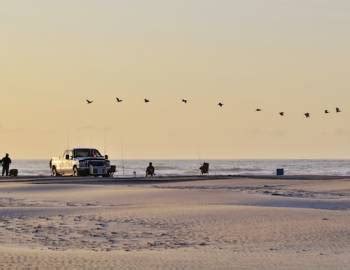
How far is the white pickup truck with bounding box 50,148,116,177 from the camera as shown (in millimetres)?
54469

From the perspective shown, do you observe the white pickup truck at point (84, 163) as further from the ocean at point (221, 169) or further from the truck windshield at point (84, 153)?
the ocean at point (221, 169)

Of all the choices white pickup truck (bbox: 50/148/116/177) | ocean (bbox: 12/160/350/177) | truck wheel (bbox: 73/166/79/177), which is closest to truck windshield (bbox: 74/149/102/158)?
white pickup truck (bbox: 50/148/116/177)

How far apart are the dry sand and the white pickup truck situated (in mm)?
20539

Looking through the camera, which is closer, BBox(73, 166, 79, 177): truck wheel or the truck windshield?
BBox(73, 166, 79, 177): truck wheel

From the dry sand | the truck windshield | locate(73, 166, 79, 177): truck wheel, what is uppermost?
the truck windshield

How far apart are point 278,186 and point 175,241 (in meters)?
23.3

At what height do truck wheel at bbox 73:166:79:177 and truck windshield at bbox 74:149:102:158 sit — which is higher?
truck windshield at bbox 74:149:102:158

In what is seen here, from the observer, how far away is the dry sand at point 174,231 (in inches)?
614

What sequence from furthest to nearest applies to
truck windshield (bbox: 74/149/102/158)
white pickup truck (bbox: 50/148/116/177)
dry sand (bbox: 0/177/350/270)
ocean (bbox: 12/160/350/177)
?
ocean (bbox: 12/160/350/177) → truck windshield (bbox: 74/149/102/158) → white pickup truck (bbox: 50/148/116/177) → dry sand (bbox: 0/177/350/270)

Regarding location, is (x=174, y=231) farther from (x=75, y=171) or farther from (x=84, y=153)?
(x=84, y=153)

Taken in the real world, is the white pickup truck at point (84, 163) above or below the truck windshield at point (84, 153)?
below

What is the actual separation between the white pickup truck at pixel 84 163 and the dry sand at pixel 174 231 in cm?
2054

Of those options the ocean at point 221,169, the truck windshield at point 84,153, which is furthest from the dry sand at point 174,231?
the ocean at point 221,169

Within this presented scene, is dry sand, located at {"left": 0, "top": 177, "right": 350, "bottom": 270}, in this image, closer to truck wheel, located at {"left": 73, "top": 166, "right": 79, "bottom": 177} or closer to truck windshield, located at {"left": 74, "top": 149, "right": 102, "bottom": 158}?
truck wheel, located at {"left": 73, "top": 166, "right": 79, "bottom": 177}
